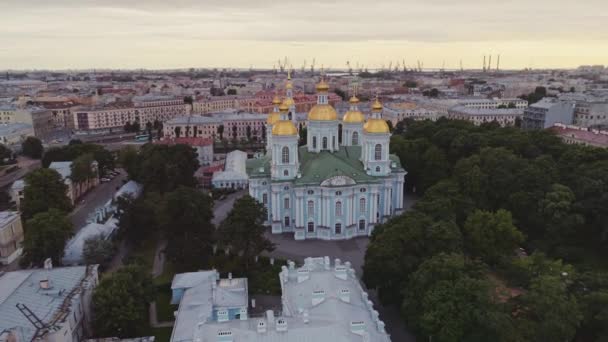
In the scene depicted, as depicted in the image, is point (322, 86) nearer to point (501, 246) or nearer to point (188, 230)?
point (188, 230)

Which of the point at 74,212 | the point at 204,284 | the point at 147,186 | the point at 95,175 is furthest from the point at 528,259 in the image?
the point at 95,175

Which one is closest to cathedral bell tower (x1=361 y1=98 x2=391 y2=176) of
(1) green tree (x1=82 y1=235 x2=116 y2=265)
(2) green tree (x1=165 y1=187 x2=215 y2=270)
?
(2) green tree (x1=165 y1=187 x2=215 y2=270)

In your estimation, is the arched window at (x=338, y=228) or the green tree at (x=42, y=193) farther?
the arched window at (x=338, y=228)

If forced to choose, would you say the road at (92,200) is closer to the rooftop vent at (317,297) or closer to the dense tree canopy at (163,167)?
the dense tree canopy at (163,167)

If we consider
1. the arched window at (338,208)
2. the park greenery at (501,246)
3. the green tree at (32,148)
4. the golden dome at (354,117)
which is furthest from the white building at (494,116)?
the green tree at (32,148)

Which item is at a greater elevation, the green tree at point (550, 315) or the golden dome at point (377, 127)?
the golden dome at point (377, 127)

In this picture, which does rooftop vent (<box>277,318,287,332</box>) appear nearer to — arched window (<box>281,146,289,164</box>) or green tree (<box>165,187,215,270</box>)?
green tree (<box>165,187,215,270</box>)
